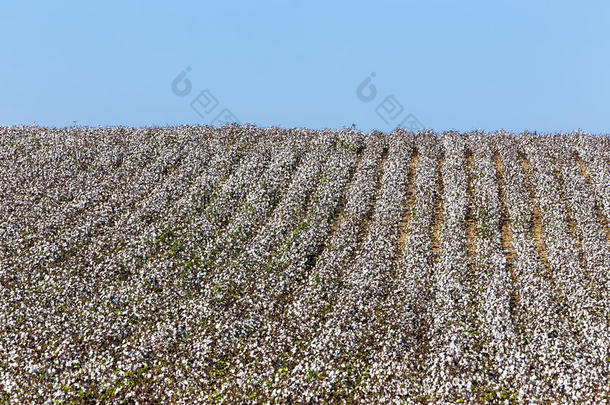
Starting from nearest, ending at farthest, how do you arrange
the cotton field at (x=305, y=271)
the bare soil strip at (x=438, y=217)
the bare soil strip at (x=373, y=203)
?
the cotton field at (x=305, y=271) → the bare soil strip at (x=438, y=217) → the bare soil strip at (x=373, y=203)

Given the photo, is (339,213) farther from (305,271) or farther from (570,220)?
(570,220)

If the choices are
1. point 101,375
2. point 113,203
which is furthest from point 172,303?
point 113,203

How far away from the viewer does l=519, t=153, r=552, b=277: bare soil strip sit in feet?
75.0

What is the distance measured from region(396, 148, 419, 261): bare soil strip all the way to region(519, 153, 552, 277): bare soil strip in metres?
5.60

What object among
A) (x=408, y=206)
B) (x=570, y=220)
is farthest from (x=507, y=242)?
(x=408, y=206)

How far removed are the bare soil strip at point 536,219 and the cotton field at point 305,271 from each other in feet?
0.29

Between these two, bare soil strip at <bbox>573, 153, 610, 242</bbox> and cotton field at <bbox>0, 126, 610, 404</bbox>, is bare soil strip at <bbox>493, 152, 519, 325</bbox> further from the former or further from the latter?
bare soil strip at <bbox>573, 153, 610, 242</bbox>

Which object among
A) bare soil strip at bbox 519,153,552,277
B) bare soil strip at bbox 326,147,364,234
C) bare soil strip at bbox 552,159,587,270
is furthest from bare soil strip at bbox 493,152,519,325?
bare soil strip at bbox 326,147,364,234

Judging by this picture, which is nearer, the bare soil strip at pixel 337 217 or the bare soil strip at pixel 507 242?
the bare soil strip at pixel 507 242

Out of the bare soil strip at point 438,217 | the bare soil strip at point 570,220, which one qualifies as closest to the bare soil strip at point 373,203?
the bare soil strip at point 438,217

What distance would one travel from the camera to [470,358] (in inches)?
666

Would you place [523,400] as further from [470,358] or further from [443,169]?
[443,169]

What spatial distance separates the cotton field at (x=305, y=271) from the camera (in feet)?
54.0

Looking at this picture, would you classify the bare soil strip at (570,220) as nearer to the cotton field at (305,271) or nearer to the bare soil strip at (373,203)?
the cotton field at (305,271)
